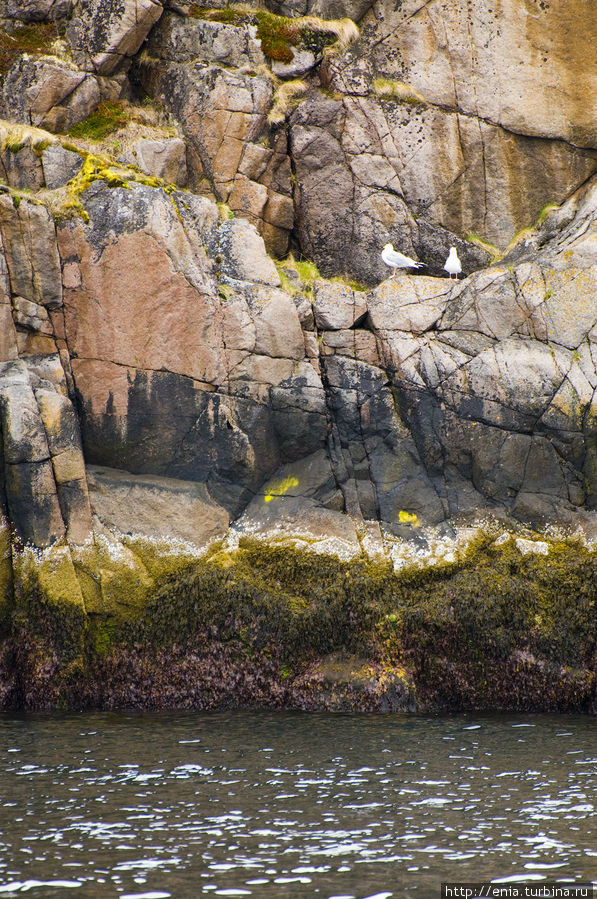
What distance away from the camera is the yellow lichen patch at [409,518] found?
1906 centimetres

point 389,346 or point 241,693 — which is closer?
point 241,693

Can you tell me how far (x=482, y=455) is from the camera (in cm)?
1931

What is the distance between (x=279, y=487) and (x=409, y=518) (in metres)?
2.80

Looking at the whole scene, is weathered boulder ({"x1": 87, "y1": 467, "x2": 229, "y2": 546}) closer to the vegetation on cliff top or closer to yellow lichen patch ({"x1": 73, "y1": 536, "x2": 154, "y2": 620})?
yellow lichen patch ({"x1": 73, "y1": 536, "x2": 154, "y2": 620})

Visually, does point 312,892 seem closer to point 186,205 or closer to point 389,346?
point 389,346

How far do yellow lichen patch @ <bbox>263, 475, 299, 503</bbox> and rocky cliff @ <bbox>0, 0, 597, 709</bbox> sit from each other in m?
0.06

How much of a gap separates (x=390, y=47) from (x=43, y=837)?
19439 mm

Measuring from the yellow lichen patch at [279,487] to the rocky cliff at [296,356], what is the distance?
0.06m

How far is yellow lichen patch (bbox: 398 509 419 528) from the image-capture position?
19062 millimetres

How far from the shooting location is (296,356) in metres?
19.8

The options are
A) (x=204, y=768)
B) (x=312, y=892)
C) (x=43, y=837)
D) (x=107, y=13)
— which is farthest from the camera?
(x=107, y=13)

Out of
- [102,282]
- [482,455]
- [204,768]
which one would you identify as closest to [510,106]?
[482,455]

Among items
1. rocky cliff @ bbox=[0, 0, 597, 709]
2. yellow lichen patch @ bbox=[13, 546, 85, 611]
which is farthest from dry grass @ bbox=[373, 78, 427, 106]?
yellow lichen patch @ bbox=[13, 546, 85, 611]

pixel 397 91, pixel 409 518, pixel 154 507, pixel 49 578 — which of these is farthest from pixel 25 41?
pixel 409 518
